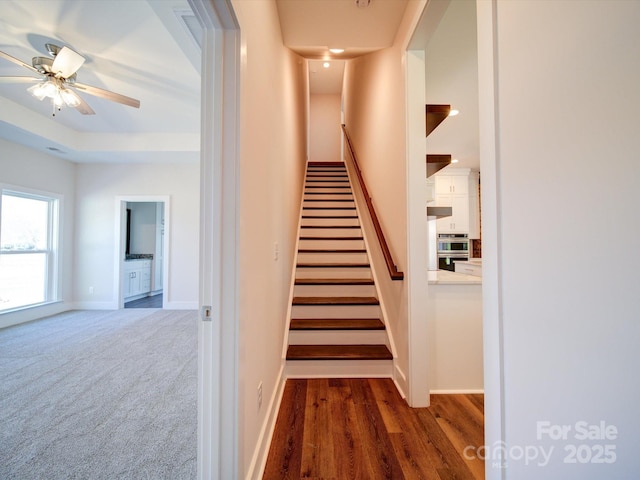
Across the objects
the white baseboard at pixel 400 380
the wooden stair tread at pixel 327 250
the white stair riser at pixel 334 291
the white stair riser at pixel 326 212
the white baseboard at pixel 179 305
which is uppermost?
the white stair riser at pixel 326 212

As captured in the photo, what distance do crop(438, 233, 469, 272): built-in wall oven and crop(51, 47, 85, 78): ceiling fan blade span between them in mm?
5923

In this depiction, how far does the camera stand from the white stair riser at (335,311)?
2.52m

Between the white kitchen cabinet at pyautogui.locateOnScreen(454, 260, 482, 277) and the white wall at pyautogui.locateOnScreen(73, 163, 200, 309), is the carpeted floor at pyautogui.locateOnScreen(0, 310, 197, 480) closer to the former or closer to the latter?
the white wall at pyautogui.locateOnScreen(73, 163, 200, 309)

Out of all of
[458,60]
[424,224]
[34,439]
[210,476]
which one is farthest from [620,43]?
[34,439]

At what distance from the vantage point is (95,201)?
4840 millimetres

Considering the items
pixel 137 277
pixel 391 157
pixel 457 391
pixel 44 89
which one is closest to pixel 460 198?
pixel 391 157

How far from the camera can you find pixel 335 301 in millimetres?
2535

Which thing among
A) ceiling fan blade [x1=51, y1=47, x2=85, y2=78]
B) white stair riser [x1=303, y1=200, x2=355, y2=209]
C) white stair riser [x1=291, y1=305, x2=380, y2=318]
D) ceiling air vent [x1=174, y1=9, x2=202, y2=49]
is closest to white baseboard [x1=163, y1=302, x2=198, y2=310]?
white stair riser [x1=303, y1=200, x2=355, y2=209]

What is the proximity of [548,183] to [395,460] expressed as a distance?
1490 mm

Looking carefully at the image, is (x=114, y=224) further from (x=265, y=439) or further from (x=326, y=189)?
(x=265, y=439)

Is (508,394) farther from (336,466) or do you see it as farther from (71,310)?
(71,310)

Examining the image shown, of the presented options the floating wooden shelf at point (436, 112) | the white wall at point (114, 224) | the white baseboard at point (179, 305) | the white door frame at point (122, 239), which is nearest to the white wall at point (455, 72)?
the floating wooden shelf at point (436, 112)

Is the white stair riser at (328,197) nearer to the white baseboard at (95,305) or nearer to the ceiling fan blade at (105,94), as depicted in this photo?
the ceiling fan blade at (105,94)

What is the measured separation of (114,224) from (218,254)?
5.25 metres
